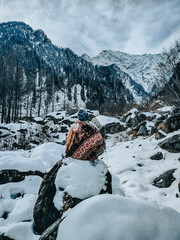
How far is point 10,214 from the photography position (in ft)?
9.25

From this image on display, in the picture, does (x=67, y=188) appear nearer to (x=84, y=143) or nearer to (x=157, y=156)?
(x=84, y=143)

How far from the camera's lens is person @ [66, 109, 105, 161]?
8.71 feet

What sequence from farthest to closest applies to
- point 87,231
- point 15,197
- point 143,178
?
point 143,178, point 15,197, point 87,231

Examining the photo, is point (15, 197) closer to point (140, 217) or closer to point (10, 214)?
point (10, 214)

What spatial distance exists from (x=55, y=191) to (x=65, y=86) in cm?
5045

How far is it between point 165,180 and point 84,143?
93.0 inches

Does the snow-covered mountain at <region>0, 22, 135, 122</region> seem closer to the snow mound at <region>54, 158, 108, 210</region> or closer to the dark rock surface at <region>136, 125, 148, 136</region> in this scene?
the dark rock surface at <region>136, 125, 148, 136</region>

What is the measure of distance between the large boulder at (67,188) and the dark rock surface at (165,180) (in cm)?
163

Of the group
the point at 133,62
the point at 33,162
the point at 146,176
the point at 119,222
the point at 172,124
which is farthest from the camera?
the point at 133,62

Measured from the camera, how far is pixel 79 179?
91.0 inches

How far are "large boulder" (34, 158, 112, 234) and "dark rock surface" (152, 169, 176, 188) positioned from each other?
64.2 inches

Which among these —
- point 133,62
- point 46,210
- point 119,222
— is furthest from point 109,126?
point 133,62

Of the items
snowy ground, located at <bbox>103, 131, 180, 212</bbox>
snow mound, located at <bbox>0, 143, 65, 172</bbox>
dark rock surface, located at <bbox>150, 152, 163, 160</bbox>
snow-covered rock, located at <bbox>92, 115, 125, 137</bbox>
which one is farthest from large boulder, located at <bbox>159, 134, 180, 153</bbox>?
snow-covered rock, located at <bbox>92, 115, 125, 137</bbox>

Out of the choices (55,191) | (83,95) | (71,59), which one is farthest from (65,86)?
(55,191)
